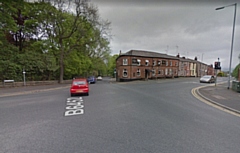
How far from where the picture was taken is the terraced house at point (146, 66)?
101ft

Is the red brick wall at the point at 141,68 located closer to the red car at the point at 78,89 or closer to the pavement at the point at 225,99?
the pavement at the point at 225,99

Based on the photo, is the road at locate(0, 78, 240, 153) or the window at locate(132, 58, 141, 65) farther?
the window at locate(132, 58, 141, 65)

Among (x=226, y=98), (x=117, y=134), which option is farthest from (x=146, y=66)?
(x=117, y=134)

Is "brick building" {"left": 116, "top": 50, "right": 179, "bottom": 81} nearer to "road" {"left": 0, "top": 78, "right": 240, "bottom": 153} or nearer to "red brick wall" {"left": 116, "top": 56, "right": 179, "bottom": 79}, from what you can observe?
"red brick wall" {"left": 116, "top": 56, "right": 179, "bottom": 79}

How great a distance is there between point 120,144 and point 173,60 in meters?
41.6

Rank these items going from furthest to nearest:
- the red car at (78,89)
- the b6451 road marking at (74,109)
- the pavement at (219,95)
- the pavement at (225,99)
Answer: the red car at (78,89) < the pavement at (219,95) < the pavement at (225,99) < the b6451 road marking at (74,109)

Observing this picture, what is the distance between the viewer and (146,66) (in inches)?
1344

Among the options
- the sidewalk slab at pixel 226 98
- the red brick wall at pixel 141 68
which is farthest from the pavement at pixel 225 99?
the red brick wall at pixel 141 68

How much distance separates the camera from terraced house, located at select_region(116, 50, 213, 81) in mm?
30845

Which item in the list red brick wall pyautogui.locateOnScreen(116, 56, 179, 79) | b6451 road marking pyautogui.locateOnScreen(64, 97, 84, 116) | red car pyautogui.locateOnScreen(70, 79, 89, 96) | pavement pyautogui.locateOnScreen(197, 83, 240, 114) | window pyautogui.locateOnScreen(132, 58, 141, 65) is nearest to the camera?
b6451 road marking pyautogui.locateOnScreen(64, 97, 84, 116)

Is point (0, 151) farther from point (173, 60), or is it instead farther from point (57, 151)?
point (173, 60)

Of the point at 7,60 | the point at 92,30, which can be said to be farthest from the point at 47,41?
the point at 92,30

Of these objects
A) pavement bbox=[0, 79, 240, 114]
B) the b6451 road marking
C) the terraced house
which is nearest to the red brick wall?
the terraced house

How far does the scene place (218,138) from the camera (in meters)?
3.59
